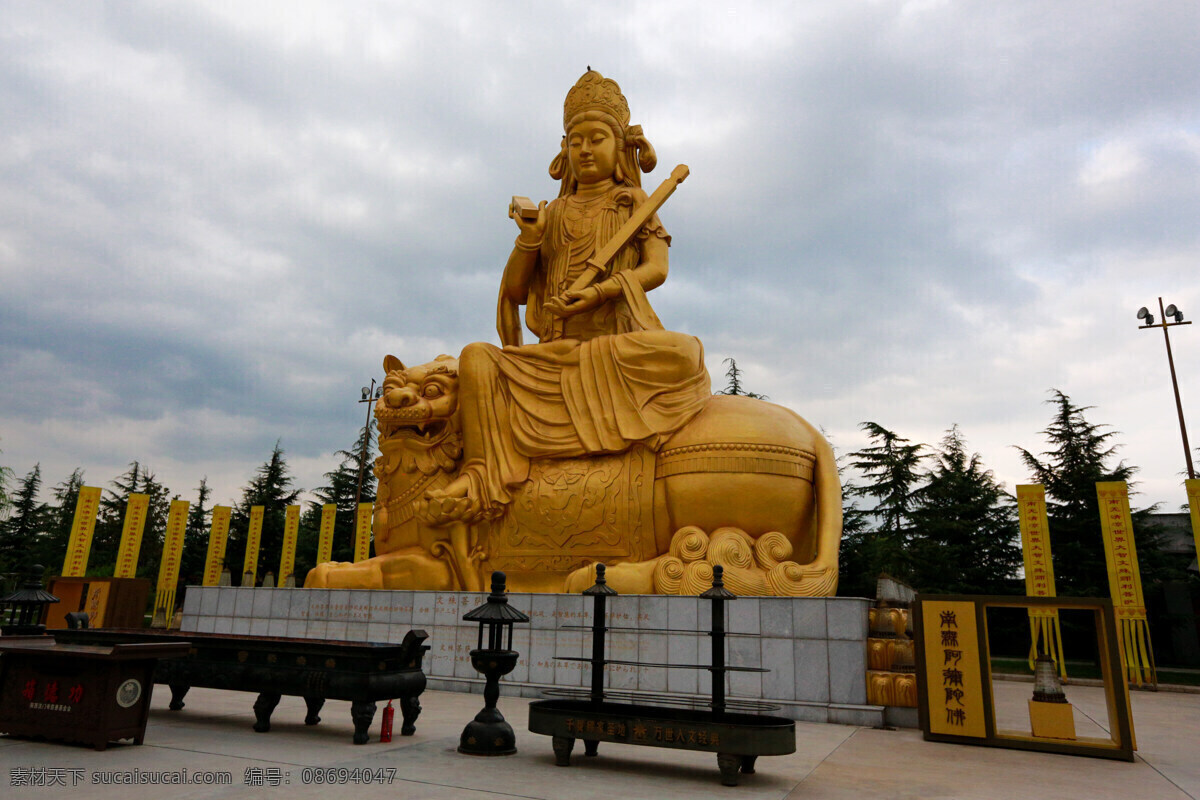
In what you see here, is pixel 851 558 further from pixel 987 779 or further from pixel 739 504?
pixel 987 779

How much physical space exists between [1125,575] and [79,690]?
10.9m

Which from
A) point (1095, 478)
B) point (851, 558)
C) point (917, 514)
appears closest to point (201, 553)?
point (851, 558)

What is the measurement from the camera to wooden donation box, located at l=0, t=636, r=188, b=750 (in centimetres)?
372

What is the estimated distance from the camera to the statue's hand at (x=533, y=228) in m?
8.24

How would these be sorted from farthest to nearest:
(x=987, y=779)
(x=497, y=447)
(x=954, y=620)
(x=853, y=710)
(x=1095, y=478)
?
(x=1095, y=478) → (x=497, y=447) → (x=853, y=710) → (x=954, y=620) → (x=987, y=779)

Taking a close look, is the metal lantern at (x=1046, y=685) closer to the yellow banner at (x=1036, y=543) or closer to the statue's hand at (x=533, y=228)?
the statue's hand at (x=533, y=228)

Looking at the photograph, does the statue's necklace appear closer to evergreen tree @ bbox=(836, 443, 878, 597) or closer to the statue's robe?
the statue's robe

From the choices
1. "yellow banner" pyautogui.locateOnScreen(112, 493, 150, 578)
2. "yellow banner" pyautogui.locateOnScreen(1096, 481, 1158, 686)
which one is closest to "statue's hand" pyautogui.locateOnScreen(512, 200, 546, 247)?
"yellow banner" pyautogui.locateOnScreen(1096, 481, 1158, 686)

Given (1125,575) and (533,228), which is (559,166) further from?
(1125,575)

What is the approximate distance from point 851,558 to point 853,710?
14.3m

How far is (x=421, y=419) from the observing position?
7.69 meters

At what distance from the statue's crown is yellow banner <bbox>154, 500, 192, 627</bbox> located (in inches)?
419

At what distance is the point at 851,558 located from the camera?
18.8m

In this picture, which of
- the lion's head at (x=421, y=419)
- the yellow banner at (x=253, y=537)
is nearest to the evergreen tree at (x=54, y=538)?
the yellow banner at (x=253, y=537)
